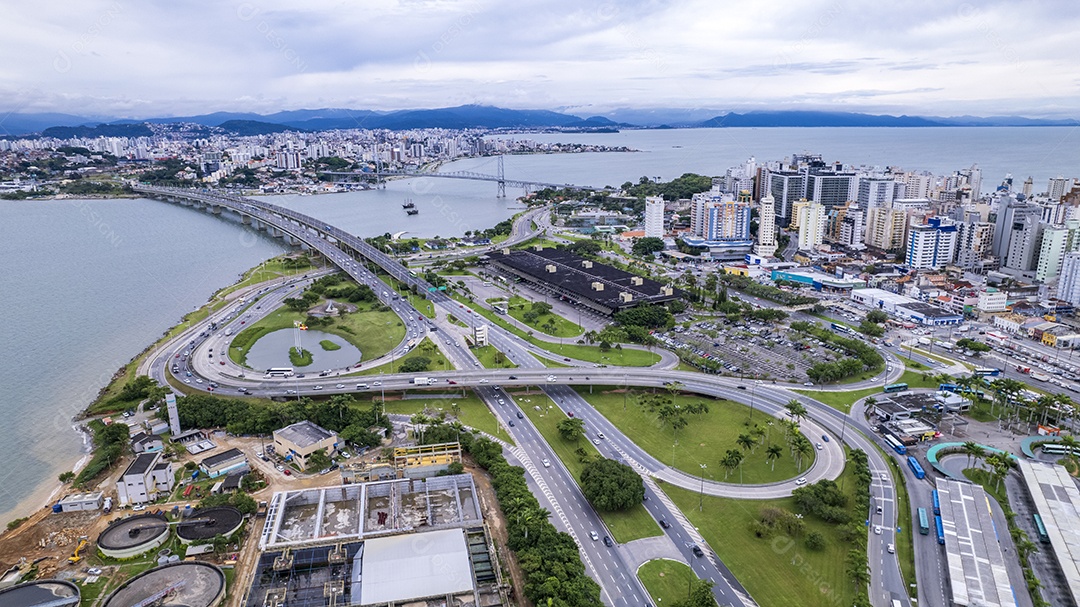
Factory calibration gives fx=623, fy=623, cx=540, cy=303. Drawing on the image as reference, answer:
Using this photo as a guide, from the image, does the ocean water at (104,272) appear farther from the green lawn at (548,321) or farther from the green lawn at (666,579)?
the green lawn at (548,321)

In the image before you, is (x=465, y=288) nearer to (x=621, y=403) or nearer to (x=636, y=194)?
(x=621, y=403)

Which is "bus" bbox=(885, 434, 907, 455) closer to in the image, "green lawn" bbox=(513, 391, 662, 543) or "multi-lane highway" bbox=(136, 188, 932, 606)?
"multi-lane highway" bbox=(136, 188, 932, 606)

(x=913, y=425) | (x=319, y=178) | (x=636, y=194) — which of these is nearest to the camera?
(x=913, y=425)

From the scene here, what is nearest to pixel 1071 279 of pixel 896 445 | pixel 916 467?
pixel 896 445

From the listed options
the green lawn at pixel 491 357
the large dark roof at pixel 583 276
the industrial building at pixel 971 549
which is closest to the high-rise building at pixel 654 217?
the large dark roof at pixel 583 276

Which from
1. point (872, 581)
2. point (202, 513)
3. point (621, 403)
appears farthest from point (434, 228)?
point (872, 581)

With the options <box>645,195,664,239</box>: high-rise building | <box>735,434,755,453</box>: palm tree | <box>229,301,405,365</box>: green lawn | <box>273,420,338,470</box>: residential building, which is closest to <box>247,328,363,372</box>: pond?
<box>229,301,405,365</box>: green lawn
